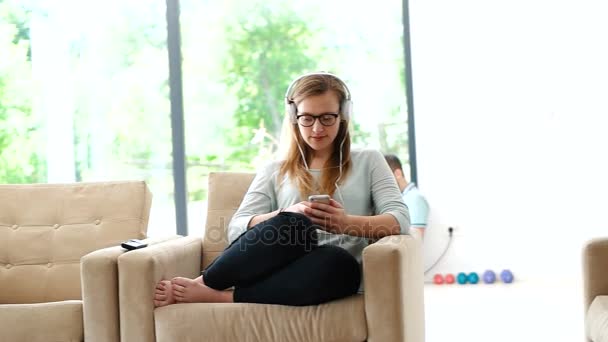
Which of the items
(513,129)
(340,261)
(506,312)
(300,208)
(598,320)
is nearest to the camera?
(598,320)

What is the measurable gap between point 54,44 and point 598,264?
3.95m

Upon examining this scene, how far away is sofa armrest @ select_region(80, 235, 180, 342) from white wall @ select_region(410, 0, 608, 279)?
314 centimetres

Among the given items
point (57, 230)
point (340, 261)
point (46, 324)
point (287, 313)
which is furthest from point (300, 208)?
point (57, 230)

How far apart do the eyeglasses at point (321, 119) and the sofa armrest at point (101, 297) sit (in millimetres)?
725

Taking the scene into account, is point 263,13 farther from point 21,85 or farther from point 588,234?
point 588,234

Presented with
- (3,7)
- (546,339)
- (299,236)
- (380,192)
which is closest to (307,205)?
(299,236)

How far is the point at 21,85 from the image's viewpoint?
5125 millimetres

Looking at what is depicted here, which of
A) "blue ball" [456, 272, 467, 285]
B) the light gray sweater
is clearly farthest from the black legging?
"blue ball" [456, 272, 467, 285]

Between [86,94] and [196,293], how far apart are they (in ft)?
10.7

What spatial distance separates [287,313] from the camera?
7.03 feet

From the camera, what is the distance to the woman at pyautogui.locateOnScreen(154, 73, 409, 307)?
7.20 ft

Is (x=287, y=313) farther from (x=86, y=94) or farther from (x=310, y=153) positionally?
(x=86, y=94)

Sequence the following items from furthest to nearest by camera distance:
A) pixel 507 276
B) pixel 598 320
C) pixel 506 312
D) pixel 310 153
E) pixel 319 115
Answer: pixel 507 276 < pixel 506 312 < pixel 310 153 < pixel 319 115 < pixel 598 320

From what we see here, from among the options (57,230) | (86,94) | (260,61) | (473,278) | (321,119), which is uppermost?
(260,61)
